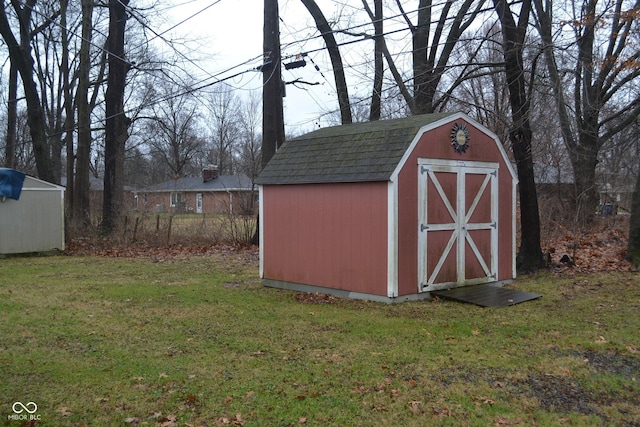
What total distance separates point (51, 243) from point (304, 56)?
361 inches

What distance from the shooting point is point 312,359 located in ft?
18.7

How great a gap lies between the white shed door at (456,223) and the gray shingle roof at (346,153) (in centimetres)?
58

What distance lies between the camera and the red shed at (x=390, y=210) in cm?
865

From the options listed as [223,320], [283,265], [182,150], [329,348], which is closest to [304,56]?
[283,265]

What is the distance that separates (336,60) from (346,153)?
33.2 feet

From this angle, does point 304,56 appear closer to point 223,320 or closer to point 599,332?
point 223,320

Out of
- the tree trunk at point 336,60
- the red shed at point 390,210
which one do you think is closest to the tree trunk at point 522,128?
the red shed at point 390,210

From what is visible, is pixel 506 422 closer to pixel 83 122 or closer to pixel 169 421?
pixel 169 421

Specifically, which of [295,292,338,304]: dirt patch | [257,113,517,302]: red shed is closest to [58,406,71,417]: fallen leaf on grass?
[295,292,338,304]: dirt patch

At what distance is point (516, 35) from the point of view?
11039mm

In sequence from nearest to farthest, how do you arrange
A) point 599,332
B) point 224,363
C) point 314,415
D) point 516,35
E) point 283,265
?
point 314,415 → point 224,363 → point 599,332 → point 283,265 → point 516,35

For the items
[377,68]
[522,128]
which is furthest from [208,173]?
[522,128]

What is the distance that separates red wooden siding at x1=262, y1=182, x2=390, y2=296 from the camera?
28.6 feet

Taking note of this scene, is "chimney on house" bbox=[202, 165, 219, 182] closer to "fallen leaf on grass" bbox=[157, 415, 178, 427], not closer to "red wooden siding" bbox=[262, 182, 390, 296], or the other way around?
"red wooden siding" bbox=[262, 182, 390, 296]
